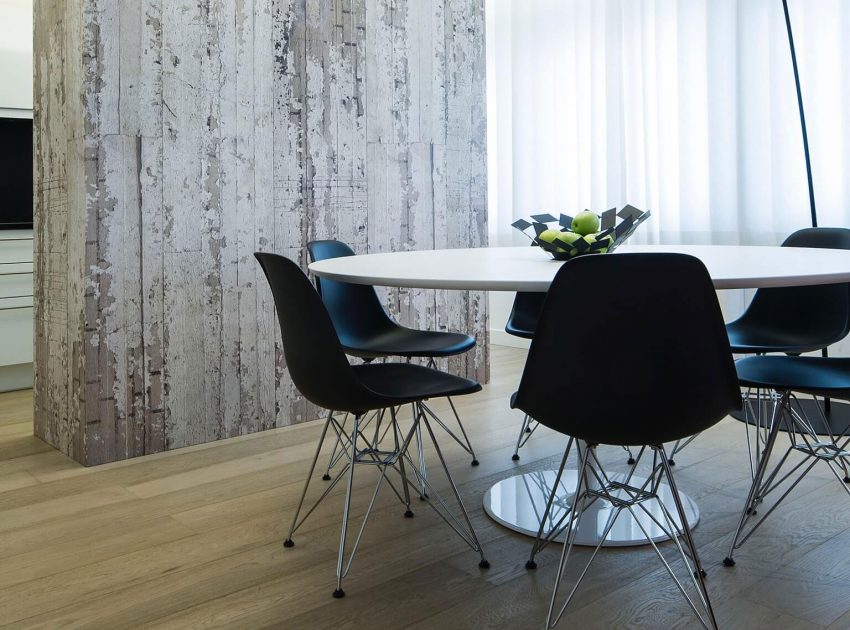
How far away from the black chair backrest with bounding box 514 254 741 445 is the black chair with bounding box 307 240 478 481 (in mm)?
1046

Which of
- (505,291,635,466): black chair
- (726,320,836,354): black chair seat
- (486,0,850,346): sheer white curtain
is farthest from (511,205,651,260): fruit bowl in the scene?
Result: (486,0,850,346): sheer white curtain

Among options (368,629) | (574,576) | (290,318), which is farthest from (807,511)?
(290,318)

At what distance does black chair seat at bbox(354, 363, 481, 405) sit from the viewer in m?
2.06

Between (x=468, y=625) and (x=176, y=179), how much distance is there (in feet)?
7.06

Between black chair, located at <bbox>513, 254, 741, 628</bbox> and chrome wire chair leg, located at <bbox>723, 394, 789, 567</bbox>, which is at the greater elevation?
black chair, located at <bbox>513, 254, 741, 628</bbox>

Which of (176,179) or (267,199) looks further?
(267,199)

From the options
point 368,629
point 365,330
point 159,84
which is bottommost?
point 368,629

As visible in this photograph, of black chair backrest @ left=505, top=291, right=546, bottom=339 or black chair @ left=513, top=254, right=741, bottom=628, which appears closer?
black chair @ left=513, top=254, right=741, bottom=628

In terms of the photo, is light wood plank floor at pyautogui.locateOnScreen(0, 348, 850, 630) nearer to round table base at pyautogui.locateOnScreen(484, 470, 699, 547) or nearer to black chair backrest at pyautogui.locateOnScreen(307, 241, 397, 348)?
round table base at pyautogui.locateOnScreen(484, 470, 699, 547)

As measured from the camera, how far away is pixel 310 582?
2.06 m

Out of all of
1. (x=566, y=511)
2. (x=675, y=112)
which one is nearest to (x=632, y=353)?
(x=566, y=511)

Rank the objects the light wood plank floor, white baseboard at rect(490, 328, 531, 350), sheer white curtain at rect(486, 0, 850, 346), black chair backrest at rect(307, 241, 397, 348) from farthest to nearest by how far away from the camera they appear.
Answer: white baseboard at rect(490, 328, 531, 350), sheer white curtain at rect(486, 0, 850, 346), black chair backrest at rect(307, 241, 397, 348), the light wood plank floor

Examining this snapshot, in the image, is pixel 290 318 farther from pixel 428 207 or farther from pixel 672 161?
pixel 672 161

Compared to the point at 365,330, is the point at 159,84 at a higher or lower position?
higher
